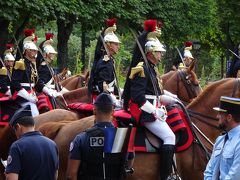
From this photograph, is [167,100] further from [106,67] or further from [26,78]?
[26,78]

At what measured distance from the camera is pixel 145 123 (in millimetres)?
10047

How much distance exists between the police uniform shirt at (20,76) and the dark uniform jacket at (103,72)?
7.77 feet

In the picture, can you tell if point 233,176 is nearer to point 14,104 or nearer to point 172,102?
point 172,102

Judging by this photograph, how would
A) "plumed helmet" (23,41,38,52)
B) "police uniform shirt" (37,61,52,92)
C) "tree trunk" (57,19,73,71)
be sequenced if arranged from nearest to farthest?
1. "plumed helmet" (23,41,38,52)
2. "police uniform shirt" (37,61,52,92)
3. "tree trunk" (57,19,73,71)

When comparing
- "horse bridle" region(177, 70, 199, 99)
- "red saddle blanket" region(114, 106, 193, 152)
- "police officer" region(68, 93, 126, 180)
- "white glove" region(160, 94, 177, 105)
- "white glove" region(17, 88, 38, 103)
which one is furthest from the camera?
"horse bridle" region(177, 70, 199, 99)

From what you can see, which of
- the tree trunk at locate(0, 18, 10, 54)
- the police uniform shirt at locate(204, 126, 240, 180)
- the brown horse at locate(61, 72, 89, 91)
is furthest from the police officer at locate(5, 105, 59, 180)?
the tree trunk at locate(0, 18, 10, 54)

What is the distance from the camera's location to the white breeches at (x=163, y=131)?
9846 millimetres

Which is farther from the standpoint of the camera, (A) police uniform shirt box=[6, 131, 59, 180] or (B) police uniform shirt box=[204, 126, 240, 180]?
(A) police uniform shirt box=[6, 131, 59, 180]

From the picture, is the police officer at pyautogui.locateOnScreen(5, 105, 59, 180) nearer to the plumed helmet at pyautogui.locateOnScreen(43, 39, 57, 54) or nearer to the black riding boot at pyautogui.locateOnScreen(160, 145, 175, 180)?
the black riding boot at pyautogui.locateOnScreen(160, 145, 175, 180)

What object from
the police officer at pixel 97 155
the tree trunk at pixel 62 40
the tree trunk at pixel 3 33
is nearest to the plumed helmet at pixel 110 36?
the police officer at pixel 97 155

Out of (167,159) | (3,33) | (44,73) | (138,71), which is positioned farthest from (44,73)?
(3,33)

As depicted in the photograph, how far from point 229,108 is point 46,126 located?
4010mm

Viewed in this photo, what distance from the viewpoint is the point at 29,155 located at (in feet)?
24.7

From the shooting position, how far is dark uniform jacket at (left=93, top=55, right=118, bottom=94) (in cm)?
1175
